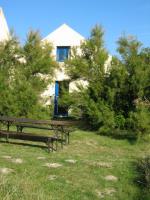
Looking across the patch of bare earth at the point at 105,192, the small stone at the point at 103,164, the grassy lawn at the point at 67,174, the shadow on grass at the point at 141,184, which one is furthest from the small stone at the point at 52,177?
the shadow on grass at the point at 141,184

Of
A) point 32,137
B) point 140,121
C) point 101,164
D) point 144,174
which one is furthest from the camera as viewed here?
point 140,121

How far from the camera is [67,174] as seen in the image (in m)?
8.50

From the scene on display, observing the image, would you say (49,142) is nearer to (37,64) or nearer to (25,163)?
(25,163)

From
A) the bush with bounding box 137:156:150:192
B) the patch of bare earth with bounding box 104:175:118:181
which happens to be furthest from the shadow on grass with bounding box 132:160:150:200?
the patch of bare earth with bounding box 104:175:118:181

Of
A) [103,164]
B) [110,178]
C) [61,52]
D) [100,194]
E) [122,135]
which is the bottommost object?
[100,194]

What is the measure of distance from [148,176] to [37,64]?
37.1 feet

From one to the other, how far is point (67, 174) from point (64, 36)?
1682 centimetres

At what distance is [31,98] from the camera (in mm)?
17500

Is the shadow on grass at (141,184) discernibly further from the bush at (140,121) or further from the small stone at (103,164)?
the bush at (140,121)

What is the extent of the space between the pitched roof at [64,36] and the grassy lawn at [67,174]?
41.6ft

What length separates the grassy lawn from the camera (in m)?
7.09

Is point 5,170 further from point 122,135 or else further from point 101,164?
point 122,135

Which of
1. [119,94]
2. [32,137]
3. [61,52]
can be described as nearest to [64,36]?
[61,52]

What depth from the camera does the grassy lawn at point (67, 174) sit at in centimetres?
709
